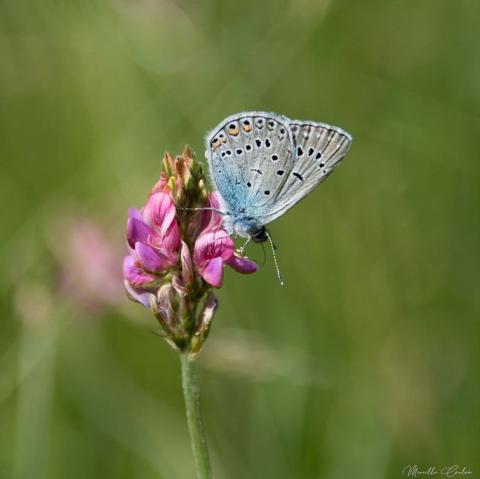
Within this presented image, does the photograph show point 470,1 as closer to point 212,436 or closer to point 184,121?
point 184,121

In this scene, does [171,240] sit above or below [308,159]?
below

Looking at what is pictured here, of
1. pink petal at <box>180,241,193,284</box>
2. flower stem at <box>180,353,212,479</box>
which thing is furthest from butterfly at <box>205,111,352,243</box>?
flower stem at <box>180,353,212,479</box>

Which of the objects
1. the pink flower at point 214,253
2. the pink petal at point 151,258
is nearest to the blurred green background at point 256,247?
the pink flower at point 214,253

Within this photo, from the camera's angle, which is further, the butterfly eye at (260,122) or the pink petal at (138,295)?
the butterfly eye at (260,122)

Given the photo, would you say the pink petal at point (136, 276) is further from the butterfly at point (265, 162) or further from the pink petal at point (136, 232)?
the butterfly at point (265, 162)

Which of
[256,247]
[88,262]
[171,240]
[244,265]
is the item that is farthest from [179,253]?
[256,247]

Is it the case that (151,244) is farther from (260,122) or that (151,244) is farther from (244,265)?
(260,122)

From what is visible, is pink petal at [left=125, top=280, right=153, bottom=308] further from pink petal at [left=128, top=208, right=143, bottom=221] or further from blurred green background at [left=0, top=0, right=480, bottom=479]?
blurred green background at [left=0, top=0, right=480, bottom=479]
